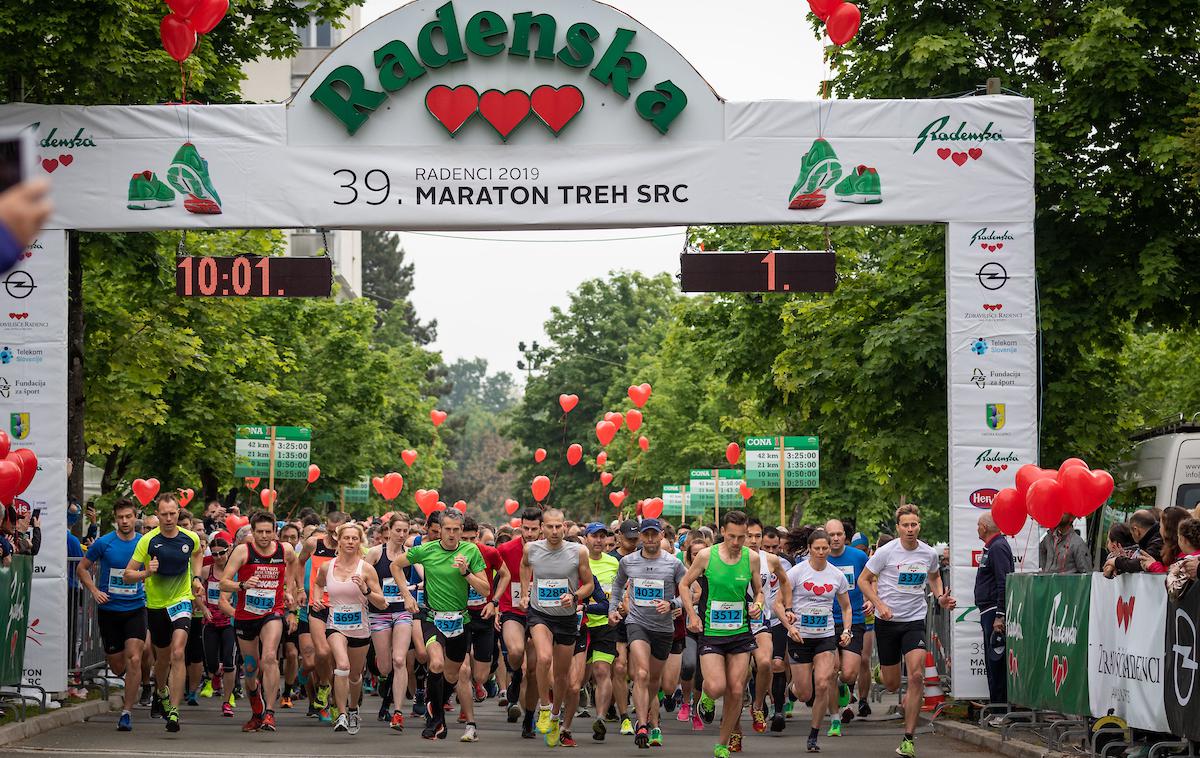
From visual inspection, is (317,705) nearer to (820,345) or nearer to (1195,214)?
(820,345)

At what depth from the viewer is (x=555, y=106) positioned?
17.4 meters

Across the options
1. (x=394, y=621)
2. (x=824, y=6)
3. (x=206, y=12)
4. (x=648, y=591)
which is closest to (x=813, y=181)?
(x=824, y=6)

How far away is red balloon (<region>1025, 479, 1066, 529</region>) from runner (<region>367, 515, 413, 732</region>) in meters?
5.84

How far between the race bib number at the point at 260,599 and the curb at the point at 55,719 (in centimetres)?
193

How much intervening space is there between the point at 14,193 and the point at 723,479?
133 feet

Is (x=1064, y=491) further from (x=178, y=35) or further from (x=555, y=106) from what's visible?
(x=178, y=35)

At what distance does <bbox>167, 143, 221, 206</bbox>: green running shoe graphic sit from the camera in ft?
57.2

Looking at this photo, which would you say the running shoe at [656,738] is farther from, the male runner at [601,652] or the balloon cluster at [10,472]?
the balloon cluster at [10,472]

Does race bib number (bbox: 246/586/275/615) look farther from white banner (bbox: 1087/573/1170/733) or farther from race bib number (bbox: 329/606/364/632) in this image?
white banner (bbox: 1087/573/1170/733)

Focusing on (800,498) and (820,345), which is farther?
(800,498)

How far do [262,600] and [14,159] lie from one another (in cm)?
1305

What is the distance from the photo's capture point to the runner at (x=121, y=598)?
1697 cm

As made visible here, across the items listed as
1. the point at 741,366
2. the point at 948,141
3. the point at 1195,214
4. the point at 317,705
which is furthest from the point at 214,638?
the point at 741,366

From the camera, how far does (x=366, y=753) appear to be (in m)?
14.8
